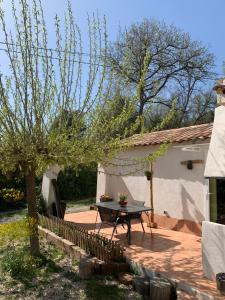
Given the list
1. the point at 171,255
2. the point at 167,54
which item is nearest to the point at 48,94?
the point at 171,255

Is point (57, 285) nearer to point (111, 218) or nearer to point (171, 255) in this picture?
point (171, 255)

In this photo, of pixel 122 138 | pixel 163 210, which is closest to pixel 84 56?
pixel 122 138

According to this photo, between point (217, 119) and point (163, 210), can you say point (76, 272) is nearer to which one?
point (217, 119)

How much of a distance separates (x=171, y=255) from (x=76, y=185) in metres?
13.8

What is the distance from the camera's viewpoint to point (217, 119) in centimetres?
759

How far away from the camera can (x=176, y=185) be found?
1202 cm

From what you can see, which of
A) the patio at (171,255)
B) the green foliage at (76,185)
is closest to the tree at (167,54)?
the green foliage at (76,185)

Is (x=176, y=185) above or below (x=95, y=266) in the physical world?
above

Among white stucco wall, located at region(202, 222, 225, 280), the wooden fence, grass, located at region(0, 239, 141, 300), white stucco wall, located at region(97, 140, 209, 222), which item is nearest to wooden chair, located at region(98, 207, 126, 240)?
white stucco wall, located at region(97, 140, 209, 222)

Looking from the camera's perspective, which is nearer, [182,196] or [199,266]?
[199,266]

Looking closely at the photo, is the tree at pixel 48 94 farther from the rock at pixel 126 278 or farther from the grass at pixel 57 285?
the rock at pixel 126 278

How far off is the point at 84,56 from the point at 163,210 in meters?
7.26

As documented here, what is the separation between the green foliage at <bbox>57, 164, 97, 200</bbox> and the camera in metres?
21.2

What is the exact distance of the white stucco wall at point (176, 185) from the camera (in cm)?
1107
